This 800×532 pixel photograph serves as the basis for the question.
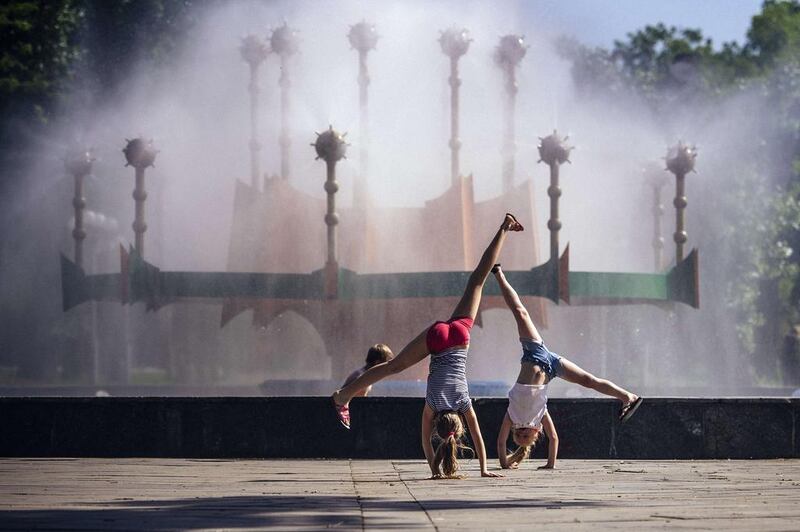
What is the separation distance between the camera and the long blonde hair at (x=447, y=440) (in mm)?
11016

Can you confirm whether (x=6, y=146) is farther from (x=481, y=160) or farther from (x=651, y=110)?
(x=651, y=110)

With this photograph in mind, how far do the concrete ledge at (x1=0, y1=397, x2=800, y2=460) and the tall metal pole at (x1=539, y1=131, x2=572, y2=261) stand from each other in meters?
10.7

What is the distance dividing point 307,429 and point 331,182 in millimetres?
10845

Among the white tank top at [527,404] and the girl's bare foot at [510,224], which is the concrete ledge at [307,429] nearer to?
the white tank top at [527,404]

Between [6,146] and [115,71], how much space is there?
4.48 metres

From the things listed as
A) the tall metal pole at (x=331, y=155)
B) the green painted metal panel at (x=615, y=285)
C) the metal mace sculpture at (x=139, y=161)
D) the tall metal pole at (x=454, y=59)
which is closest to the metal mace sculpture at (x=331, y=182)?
the tall metal pole at (x=331, y=155)

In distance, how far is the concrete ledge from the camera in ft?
47.3

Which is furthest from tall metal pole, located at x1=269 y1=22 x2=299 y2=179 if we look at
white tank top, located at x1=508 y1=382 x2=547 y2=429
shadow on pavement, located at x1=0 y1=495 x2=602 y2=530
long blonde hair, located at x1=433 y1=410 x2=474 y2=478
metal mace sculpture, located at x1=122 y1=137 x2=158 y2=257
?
shadow on pavement, located at x1=0 y1=495 x2=602 y2=530

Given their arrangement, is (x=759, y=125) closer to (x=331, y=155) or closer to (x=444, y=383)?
(x=331, y=155)

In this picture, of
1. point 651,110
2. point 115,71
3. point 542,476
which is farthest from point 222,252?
point 542,476

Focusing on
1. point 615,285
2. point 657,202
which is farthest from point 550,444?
point 657,202

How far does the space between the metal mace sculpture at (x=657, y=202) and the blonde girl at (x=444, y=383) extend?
20.0 m

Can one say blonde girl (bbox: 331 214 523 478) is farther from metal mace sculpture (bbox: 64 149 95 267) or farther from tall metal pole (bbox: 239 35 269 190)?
tall metal pole (bbox: 239 35 269 190)

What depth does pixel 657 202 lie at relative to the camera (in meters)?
30.8
